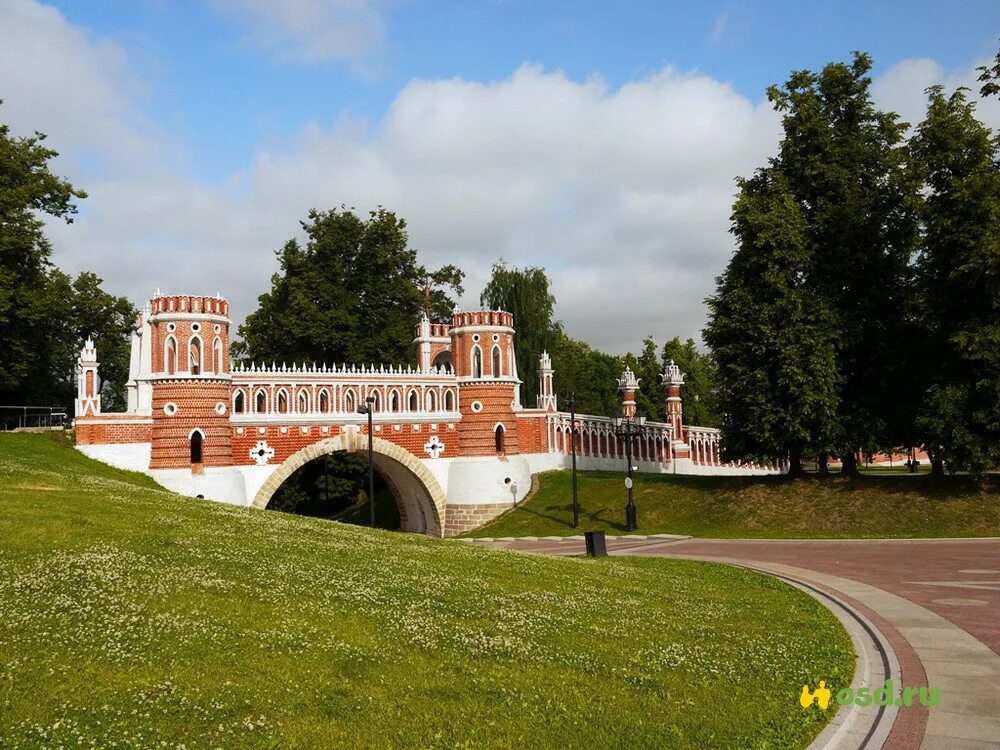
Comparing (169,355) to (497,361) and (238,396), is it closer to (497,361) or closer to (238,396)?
(238,396)

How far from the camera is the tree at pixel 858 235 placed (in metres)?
33.7

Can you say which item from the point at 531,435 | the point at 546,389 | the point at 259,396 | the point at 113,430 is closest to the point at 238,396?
the point at 259,396

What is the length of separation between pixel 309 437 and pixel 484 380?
8974 mm

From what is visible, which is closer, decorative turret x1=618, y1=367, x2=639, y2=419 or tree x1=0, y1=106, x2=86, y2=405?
tree x1=0, y1=106, x2=86, y2=405

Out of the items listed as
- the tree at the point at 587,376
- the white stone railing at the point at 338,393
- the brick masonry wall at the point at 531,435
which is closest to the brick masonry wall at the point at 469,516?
the brick masonry wall at the point at 531,435

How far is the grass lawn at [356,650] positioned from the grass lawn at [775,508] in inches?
644

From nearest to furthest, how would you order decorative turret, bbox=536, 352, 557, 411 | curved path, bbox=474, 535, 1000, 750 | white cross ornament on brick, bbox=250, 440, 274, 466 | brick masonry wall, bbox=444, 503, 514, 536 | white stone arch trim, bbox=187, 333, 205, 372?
curved path, bbox=474, 535, 1000, 750
white stone arch trim, bbox=187, 333, 205, 372
white cross ornament on brick, bbox=250, 440, 274, 466
brick masonry wall, bbox=444, 503, 514, 536
decorative turret, bbox=536, 352, 557, 411

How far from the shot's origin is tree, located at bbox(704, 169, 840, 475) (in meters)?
32.5

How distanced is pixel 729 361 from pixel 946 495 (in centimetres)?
965

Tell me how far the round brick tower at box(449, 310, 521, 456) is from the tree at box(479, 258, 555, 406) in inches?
647

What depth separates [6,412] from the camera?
4047 centimetres

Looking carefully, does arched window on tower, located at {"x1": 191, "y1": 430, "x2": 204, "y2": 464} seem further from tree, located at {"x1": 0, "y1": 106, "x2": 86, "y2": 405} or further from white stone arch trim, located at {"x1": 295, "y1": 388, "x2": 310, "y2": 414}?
tree, located at {"x1": 0, "y1": 106, "x2": 86, "y2": 405}

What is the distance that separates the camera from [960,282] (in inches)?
1195

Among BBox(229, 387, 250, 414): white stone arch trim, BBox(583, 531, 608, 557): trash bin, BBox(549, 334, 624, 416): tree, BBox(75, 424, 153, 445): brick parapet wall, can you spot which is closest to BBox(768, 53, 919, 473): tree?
BBox(583, 531, 608, 557): trash bin
